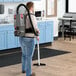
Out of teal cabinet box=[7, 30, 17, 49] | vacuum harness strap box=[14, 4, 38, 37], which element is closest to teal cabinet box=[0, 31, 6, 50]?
teal cabinet box=[7, 30, 17, 49]

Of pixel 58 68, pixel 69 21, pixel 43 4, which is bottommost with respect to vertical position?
pixel 58 68

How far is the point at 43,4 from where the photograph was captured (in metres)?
10.2

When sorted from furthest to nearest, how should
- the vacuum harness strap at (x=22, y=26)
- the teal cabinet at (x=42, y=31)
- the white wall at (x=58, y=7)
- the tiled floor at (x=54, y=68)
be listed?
1. the teal cabinet at (x=42, y=31)
2. the white wall at (x=58, y=7)
3. the tiled floor at (x=54, y=68)
4. the vacuum harness strap at (x=22, y=26)

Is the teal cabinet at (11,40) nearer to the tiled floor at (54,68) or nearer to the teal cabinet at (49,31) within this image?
the tiled floor at (54,68)

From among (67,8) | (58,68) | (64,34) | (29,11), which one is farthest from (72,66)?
(67,8)

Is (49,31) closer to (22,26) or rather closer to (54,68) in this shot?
(54,68)

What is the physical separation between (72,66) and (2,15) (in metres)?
3.26

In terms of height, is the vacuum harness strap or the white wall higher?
the white wall

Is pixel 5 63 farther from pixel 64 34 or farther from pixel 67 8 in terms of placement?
pixel 67 8

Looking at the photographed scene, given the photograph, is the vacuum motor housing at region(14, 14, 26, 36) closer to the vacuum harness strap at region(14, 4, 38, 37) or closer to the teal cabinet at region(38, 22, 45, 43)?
the vacuum harness strap at region(14, 4, 38, 37)

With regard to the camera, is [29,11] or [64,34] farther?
[64,34]

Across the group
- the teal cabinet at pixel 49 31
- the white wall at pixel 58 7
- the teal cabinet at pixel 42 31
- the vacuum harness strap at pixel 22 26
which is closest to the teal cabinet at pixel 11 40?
the white wall at pixel 58 7

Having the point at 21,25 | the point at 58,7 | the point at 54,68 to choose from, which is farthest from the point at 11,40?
the point at 58,7

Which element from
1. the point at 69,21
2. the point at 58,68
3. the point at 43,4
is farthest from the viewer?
the point at 69,21
